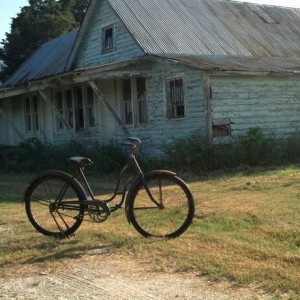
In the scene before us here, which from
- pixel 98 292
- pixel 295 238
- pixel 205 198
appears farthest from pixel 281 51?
pixel 98 292

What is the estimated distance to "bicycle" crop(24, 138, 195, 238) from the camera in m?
6.75

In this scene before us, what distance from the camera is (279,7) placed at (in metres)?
24.2

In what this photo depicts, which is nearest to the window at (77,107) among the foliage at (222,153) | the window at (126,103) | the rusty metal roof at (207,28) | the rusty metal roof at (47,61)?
the rusty metal roof at (47,61)

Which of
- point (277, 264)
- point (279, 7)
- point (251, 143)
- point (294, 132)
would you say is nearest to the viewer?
point (277, 264)

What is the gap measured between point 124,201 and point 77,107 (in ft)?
48.3

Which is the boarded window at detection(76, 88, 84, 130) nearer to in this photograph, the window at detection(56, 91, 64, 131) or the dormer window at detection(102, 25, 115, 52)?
the window at detection(56, 91, 64, 131)

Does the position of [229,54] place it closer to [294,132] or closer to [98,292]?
[294,132]

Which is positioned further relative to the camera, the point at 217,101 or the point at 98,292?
the point at 217,101

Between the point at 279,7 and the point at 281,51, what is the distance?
4800mm

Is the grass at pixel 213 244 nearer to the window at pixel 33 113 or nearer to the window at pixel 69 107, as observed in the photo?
the window at pixel 69 107

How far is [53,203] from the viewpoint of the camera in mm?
7027

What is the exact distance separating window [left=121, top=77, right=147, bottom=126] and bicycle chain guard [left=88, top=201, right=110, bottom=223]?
11.2 meters

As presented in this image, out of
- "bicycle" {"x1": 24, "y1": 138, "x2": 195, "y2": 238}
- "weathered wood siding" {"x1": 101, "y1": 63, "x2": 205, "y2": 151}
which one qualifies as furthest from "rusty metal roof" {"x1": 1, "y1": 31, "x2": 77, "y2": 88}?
"bicycle" {"x1": 24, "y1": 138, "x2": 195, "y2": 238}

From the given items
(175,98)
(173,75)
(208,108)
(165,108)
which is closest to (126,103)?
(165,108)
